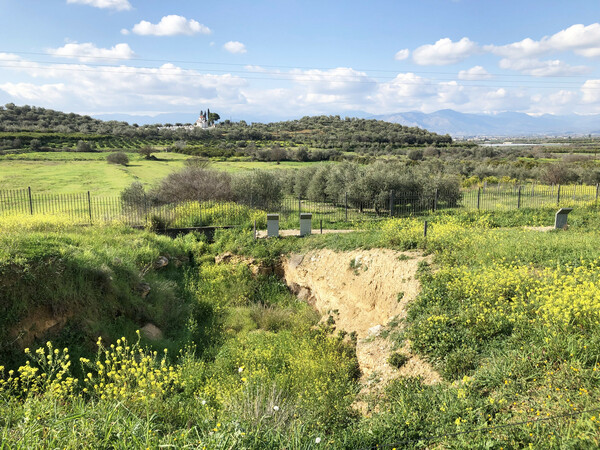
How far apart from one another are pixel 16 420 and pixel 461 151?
66.7 meters

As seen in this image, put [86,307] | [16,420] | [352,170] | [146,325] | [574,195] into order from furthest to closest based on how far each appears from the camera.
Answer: [352,170] → [574,195] → [146,325] → [86,307] → [16,420]

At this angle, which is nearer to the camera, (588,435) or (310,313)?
(588,435)

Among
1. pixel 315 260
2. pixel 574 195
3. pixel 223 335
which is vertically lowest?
pixel 223 335

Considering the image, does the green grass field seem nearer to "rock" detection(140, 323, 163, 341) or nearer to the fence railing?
the fence railing

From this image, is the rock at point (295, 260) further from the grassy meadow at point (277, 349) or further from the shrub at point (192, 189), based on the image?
the shrub at point (192, 189)

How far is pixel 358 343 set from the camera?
9.62 m

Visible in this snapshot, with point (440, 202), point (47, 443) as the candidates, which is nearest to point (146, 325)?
point (47, 443)

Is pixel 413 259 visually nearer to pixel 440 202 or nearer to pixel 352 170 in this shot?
pixel 440 202

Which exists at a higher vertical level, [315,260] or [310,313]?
[315,260]

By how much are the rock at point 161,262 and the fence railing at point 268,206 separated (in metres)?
3.22

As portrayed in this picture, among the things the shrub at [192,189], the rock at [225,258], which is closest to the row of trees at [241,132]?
the shrub at [192,189]

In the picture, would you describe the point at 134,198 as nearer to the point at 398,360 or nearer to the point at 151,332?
the point at 151,332

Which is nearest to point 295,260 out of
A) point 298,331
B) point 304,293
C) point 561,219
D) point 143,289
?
point 304,293

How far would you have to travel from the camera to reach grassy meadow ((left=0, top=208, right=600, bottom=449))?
4559 mm
